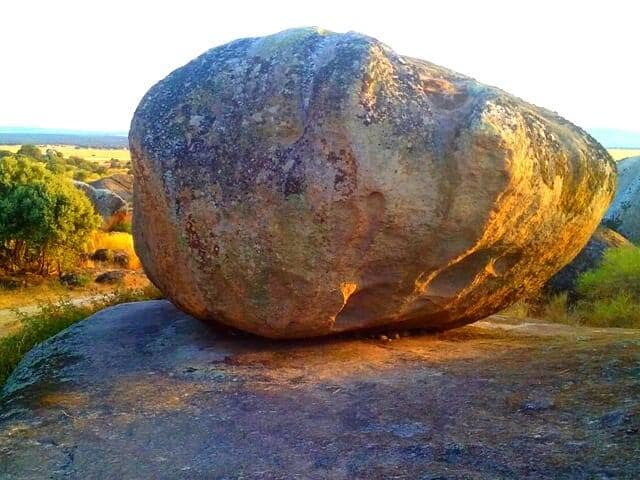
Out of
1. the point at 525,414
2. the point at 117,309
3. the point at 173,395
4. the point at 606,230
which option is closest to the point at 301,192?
the point at 173,395

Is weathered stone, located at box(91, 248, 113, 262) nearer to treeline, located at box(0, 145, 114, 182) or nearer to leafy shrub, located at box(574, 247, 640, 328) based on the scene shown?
leafy shrub, located at box(574, 247, 640, 328)

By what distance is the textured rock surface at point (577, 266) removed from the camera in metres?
12.0

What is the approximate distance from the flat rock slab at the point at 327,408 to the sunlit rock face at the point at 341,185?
1.39 feet

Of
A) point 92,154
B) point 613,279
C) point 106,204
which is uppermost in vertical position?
point 613,279

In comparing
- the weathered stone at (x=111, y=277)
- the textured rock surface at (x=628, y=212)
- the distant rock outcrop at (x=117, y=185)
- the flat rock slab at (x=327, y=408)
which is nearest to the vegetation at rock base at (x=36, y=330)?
the flat rock slab at (x=327, y=408)

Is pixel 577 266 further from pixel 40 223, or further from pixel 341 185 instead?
pixel 40 223

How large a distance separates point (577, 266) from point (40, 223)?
37.7 ft

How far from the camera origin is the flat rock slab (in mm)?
4027

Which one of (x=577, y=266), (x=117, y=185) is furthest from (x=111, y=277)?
(x=117, y=185)

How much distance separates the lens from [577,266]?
12242 millimetres

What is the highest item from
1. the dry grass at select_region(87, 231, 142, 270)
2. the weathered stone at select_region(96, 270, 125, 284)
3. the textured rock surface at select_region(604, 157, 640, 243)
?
the textured rock surface at select_region(604, 157, 640, 243)

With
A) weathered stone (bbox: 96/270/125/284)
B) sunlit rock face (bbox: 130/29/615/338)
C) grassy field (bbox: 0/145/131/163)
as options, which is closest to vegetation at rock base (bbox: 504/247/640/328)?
sunlit rock face (bbox: 130/29/615/338)

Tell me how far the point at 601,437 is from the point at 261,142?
311cm

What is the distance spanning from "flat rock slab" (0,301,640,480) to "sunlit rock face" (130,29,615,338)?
1.39ft
